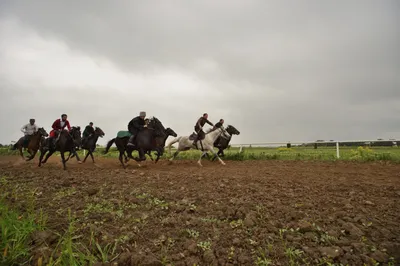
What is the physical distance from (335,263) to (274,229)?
0.88 m

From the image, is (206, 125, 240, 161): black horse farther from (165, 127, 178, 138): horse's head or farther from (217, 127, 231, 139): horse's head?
(165, 127, 178, 138): horse's head

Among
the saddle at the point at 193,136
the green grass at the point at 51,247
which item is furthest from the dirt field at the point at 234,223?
the saddle at the point at 193,136

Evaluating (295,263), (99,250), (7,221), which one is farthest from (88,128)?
(295,263)

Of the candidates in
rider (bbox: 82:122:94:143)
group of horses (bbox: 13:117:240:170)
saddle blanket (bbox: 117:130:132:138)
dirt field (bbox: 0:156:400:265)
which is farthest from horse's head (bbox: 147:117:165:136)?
dirt field (bbox: 0:156:400:265)

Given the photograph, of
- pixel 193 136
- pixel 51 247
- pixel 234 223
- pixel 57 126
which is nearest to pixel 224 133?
pixel 193 136

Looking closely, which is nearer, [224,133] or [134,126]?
[134,126]

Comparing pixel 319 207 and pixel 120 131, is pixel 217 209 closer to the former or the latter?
pixel 319 207

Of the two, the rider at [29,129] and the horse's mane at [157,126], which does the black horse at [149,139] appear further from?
the rider at [29,129]

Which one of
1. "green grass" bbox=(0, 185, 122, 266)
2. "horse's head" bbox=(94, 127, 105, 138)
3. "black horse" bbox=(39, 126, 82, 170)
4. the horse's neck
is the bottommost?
"green grass" bbox=(0, 185, 122, 266)

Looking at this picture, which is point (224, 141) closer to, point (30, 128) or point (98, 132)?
point (98, 132)

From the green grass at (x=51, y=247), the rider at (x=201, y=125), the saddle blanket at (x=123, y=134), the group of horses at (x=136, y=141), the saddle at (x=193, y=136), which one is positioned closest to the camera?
the green grass at (x=51, y=247)

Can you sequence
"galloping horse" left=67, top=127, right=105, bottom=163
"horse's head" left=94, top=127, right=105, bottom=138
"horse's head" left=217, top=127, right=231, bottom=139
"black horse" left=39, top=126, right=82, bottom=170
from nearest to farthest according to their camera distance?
"black horse" left=39, top=126, right=82, bottom=170
"horse's head" left=217, top=127, right=231, bottom=139
"galloping horse" left=67, top=127, right=105, bottom=163
"horse's head" left=94, top=127, right=105, bottom=138

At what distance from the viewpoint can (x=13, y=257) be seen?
3123mm

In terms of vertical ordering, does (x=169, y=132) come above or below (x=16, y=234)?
above
